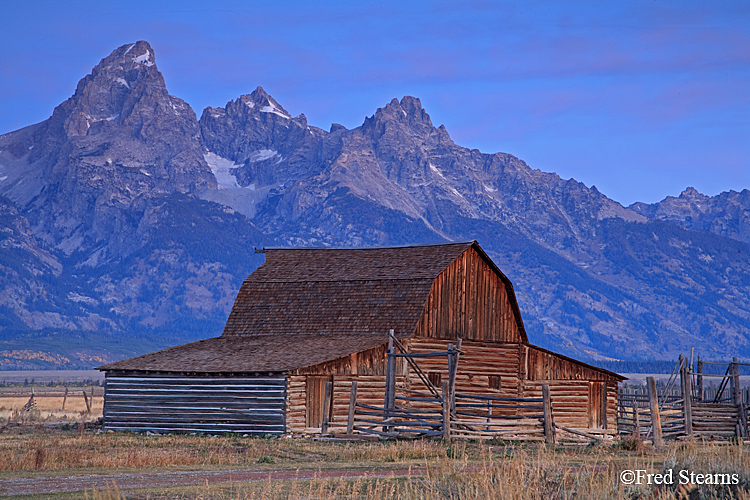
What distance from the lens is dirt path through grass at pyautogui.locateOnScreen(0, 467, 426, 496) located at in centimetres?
1581

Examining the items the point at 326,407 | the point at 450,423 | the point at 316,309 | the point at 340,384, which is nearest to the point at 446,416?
the point at 450,423

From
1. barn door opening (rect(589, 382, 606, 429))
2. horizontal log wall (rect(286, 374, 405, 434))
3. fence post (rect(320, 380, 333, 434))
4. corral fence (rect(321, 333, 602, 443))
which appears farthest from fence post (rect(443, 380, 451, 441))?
barn door opening (rect(589, 382, 606, 429))

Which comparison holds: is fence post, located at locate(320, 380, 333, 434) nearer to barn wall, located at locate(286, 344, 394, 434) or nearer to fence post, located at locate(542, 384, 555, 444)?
barn wall, located at locate(286, 344, 394, 434)

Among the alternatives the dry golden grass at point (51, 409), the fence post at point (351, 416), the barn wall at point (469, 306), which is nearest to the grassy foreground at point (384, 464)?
the fence post at point (351, 416)

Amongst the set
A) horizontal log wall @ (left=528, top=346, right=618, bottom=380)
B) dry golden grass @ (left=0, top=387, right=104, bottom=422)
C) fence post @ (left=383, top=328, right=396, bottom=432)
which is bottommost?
dry golden grass @ (left=0, top=387, right=104, bottom=422)

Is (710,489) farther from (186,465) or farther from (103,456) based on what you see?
(103,456)

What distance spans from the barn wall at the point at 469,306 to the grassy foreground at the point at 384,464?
393 inches

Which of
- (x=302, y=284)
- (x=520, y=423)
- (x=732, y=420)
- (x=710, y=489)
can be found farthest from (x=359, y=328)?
(x=710, y=489)

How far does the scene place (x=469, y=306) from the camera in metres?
39.2

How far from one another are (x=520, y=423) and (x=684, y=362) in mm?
9430

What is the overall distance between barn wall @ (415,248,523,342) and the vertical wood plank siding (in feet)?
22.0

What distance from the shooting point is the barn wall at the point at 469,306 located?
123ft

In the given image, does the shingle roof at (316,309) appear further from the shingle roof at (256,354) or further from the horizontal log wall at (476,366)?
the horizontal log wall at (476,366)

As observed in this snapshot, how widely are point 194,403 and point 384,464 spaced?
50.3ft
